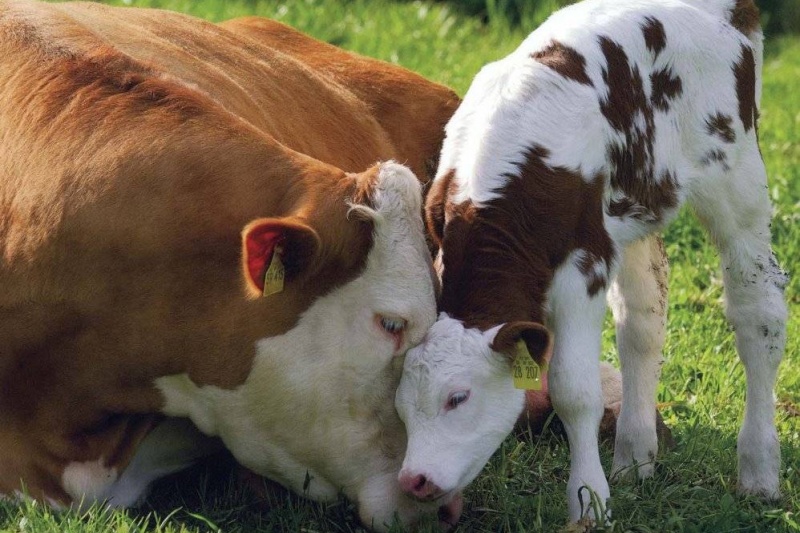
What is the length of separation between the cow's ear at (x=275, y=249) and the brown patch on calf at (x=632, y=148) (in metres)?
1.14

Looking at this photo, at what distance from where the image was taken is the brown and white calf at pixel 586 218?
4.22 m

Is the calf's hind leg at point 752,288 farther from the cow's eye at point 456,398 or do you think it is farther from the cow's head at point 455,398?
the cow's eye at point 456,398

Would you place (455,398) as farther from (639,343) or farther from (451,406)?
(639,343)

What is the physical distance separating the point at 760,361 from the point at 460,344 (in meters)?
1.56

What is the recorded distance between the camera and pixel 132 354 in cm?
452

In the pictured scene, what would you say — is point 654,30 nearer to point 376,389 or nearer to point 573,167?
point 573,167

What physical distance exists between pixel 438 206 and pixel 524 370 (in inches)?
28.1

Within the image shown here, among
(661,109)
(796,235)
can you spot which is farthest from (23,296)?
(796,235)

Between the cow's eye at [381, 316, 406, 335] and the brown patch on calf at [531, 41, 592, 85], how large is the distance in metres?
1.04

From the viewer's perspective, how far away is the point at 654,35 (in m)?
5.01

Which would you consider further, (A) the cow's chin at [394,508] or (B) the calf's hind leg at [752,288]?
(B) the calf's hind leg at [752,288]

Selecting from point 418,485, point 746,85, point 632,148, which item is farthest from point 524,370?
point 746,85

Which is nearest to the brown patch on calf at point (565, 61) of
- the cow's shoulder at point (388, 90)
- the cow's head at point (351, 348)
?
the cow's head at point (351, 348)

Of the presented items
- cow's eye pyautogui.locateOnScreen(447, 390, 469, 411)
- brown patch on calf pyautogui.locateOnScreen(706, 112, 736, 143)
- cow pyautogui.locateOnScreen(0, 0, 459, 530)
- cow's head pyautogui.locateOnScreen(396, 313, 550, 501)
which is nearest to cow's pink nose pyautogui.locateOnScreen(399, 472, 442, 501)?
cow's head pyautogui.locateOnScreen(396, 313, 550, 501)
